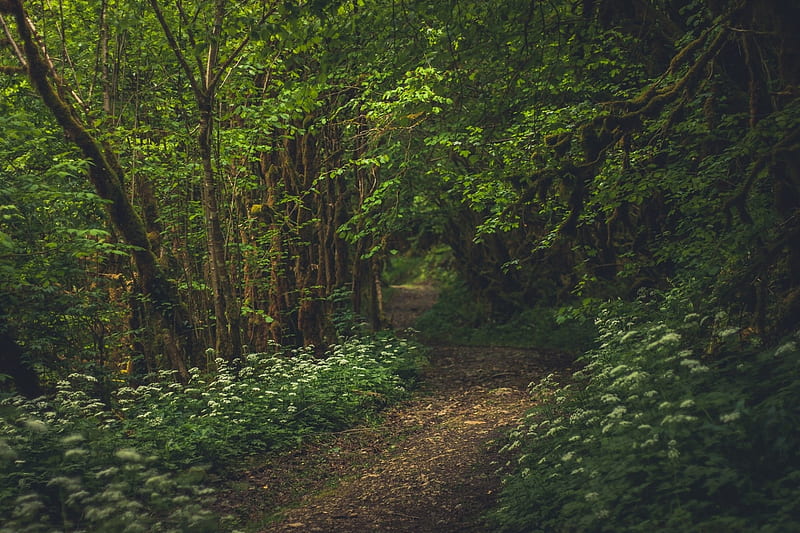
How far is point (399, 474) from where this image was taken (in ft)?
25.0

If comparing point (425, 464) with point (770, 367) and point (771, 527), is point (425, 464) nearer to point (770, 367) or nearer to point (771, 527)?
point (770, 367)

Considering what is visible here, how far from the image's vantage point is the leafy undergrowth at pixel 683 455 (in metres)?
3.99

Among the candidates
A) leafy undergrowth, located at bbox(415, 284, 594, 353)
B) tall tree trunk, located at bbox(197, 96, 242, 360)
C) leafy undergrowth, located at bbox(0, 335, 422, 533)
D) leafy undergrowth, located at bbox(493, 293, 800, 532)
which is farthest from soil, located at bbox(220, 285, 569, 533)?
leafy undergrowth, located at bbox(415, 284, 594, 353)

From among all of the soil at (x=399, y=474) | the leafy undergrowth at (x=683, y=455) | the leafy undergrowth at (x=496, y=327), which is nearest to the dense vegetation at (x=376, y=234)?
the leafy undergrowth at (x=683, y=455)

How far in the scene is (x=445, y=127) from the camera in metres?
13.9

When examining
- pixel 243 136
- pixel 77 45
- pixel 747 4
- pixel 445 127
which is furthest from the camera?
pixel 445 127

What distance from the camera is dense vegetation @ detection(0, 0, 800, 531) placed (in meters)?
5.06

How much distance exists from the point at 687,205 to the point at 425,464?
4.58 meters

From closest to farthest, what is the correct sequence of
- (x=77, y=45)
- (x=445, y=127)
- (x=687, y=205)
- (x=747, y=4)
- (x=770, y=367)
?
(x=770, y=367) → (x=747, y=4) → (x=687, y=205) → (x=77, y=45) → (x=445, y=127)

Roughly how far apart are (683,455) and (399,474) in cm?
396

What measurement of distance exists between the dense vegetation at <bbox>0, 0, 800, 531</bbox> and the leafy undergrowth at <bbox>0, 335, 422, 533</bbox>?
0.05 meters

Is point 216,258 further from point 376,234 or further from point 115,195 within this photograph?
point 376,234

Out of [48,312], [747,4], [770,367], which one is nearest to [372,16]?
[747,4]

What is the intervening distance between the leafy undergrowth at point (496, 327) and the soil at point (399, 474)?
540cm
